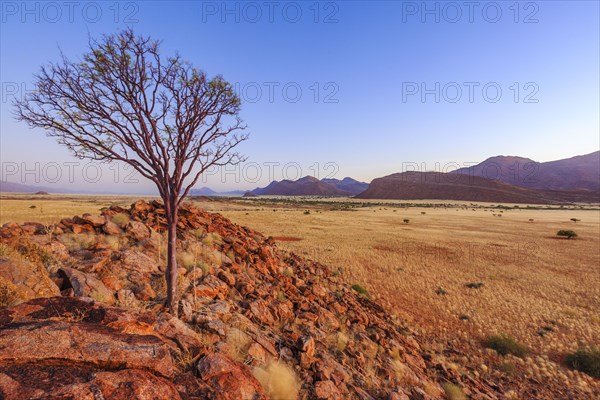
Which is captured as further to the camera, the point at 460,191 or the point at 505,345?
the point at 460,191

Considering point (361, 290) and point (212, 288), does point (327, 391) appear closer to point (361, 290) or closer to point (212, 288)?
point (212, 288)

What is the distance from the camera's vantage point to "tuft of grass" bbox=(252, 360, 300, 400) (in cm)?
432

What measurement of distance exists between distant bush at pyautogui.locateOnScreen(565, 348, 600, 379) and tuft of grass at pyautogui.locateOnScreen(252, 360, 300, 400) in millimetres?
9600

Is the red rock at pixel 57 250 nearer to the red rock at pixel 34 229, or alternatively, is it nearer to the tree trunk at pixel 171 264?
the red rock at pixel 34 229

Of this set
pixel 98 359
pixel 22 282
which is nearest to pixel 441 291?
pixel 98 359

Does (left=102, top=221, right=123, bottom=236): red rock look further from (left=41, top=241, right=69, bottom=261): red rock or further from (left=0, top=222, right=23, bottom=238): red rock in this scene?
(left=0, top=222, right=23, bottom=238): red rock

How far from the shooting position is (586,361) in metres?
8.60

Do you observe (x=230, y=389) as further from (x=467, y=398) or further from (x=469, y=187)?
(x=469, y=187)

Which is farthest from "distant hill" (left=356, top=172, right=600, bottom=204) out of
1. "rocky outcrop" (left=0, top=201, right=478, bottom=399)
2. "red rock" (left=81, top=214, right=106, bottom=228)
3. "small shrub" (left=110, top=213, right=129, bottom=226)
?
"red rock" (left=81, top=214, right=106, bottom=228)

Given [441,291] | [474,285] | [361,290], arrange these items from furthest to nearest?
1. [474,285]
2. [441,291]
3. [361,290]

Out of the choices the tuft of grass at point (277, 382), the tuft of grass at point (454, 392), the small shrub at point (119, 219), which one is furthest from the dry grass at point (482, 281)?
the small shrub at point (119, 219)

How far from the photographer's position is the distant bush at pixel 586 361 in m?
8.38

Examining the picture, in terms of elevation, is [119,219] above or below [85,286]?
above

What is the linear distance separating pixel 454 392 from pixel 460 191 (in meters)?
161
